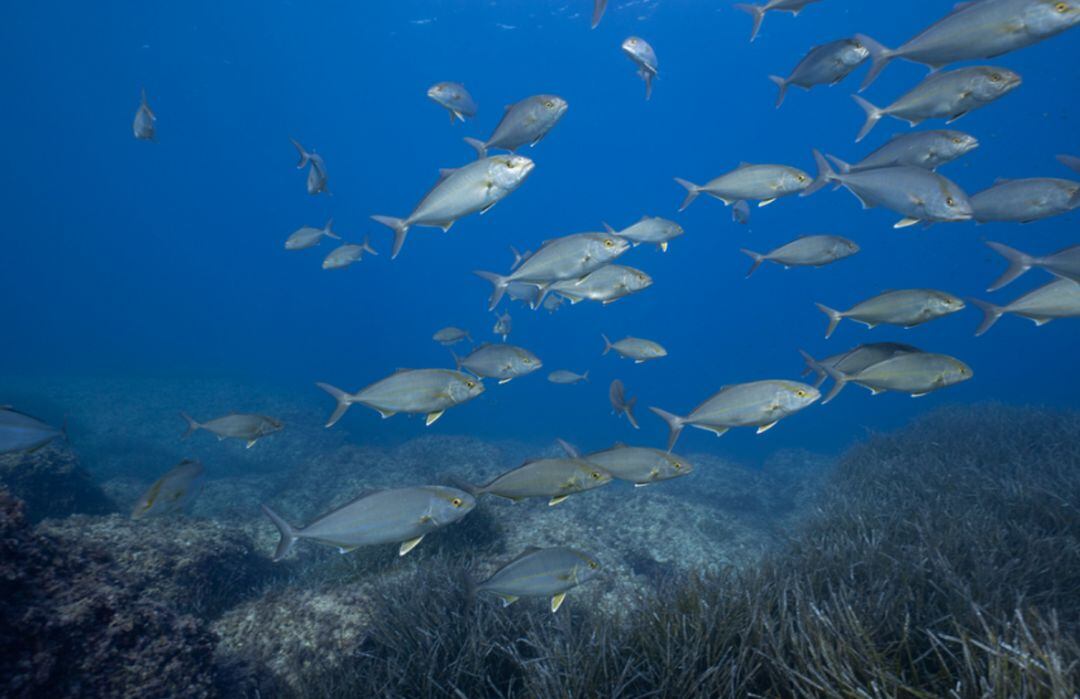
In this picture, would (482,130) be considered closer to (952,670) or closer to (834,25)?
(834,25)

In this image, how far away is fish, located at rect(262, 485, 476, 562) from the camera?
3383 mm

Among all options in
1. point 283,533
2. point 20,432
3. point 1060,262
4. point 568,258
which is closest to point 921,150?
point 1060,262

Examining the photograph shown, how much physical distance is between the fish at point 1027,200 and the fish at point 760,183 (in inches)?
60.4

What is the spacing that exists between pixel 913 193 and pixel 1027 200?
1.07 meters

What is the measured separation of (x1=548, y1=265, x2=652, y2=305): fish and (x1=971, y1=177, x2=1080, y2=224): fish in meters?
3.14

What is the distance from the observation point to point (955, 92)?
4320mm

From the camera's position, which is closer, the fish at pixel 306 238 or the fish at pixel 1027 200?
the fish at pixel 1027 200

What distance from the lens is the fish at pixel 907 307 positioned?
14.3 ft

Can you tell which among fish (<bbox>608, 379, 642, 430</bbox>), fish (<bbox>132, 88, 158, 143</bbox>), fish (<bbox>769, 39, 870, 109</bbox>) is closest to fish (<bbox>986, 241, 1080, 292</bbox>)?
fish (<bbox>769, 39, 870, 109</bbox>)

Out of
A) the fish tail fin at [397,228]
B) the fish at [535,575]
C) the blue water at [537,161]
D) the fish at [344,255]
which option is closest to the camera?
the fish at [535,575]

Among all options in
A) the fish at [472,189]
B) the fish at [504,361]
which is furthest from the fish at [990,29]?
the fish at [504,361]

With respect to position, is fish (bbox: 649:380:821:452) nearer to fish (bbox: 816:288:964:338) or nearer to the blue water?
fish (bbox: 816:288:964:338)

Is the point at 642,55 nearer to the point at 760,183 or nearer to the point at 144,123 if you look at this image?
the point at 760,183

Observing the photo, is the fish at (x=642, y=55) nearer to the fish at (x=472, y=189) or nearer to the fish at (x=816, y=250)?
the fish at (x=816, y=250)
